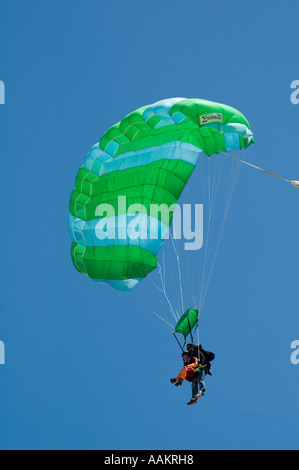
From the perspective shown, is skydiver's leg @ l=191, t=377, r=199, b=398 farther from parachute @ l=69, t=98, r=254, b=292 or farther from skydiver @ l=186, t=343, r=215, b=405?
parachute @ l=69, t=98, r=254, b=292

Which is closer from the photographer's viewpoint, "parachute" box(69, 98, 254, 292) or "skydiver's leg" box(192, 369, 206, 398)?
"skydiver's leg" box(192, 369, 206, 398)

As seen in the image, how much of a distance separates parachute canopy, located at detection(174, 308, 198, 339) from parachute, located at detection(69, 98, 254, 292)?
4.02 ft

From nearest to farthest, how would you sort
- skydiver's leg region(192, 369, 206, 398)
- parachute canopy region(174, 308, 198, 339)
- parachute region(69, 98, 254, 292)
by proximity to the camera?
skydiver's leg region(192, 369, 206, 398)
parachute canopy region(174, 308, 198, 339)
parachute region(69, 98, 254, 292)

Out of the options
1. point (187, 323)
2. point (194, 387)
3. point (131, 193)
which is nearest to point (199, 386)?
point (194, 387)

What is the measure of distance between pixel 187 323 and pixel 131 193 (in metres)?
2.88

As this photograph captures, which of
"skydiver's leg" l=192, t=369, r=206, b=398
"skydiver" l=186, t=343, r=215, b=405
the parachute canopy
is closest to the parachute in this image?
the parachute canopy

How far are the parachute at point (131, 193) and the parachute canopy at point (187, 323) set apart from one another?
1225 millimetres

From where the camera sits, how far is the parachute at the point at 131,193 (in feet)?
66.8

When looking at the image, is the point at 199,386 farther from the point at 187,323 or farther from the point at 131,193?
the point at 131,193

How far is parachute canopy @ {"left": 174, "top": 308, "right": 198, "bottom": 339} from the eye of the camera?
20.0 metres

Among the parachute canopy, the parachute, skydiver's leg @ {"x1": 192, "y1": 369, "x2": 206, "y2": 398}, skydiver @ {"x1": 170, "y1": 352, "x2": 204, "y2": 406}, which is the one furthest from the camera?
the parachute

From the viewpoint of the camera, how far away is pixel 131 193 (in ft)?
68.3
